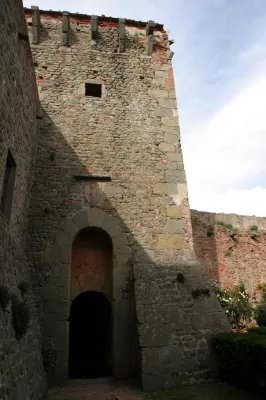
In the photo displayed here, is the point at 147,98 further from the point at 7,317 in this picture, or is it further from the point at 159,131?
the point at 7,317

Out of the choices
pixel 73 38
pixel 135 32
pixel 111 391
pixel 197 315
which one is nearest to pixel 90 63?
pixel 73 38

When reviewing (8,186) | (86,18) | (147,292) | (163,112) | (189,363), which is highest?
(86,18)

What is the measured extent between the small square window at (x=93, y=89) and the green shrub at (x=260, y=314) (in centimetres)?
890

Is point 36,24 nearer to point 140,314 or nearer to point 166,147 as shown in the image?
point 166,147

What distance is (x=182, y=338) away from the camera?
256 inches

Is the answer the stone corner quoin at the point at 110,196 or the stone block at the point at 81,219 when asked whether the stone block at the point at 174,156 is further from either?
the stone block at the point at 81,219

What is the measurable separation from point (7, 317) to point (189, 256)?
4526mm

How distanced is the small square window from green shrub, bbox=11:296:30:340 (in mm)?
6715

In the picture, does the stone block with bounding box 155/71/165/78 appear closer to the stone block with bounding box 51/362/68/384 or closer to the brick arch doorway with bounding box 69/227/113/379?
the brick arch doorway with bounding box 69/227/113/379

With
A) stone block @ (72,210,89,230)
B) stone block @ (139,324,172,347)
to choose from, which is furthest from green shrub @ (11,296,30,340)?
stone block @ (72,210,89,230)

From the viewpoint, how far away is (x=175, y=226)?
7.99m

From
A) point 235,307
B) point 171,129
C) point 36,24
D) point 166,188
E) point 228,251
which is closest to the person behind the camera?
point 166,188

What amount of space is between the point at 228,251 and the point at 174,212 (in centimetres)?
519

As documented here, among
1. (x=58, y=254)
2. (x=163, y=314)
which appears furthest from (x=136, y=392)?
(x=58, y=254)
